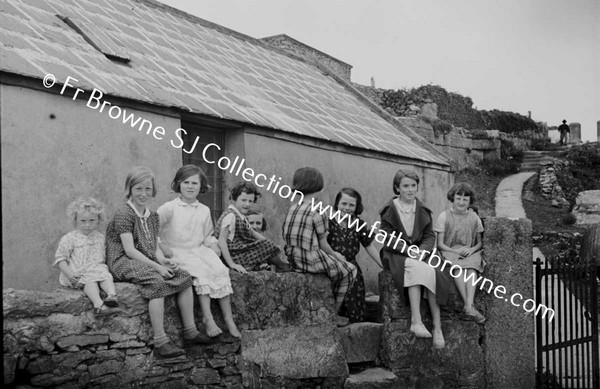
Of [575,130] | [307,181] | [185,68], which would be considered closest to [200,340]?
[307,181]

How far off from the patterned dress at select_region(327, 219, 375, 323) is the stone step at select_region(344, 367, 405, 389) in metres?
0.62

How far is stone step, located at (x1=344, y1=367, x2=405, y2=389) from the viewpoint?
6927 millimetres

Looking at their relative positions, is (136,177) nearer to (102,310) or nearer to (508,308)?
(102,310)

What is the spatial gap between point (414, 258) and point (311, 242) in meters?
1.20

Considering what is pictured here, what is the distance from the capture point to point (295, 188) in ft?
23.1

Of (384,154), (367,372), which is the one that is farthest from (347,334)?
(384,154)

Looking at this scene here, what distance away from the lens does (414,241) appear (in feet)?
24.7

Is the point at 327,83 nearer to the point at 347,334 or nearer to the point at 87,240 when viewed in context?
the point at 347,334

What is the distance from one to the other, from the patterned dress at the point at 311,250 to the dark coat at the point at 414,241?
532 mm

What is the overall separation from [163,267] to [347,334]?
241cm

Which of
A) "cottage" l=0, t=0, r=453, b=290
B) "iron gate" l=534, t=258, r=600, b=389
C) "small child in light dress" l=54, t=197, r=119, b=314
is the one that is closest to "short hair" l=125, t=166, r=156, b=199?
"small child in light dress" l=54, t=197, r=119, b=314

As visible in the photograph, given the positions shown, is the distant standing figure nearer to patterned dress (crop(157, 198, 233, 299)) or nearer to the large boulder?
the large boulder

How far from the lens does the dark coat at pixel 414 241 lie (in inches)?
287

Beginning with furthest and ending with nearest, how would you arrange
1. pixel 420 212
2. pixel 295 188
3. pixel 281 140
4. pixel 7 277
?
pixel 281 140, pixel 420 212, pixel 295 188, pixel 7 277
